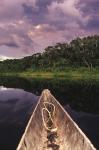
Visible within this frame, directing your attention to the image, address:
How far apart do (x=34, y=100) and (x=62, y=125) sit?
31.4m

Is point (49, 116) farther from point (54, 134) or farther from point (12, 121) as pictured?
point (12, 121)

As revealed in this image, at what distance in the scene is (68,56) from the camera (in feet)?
466

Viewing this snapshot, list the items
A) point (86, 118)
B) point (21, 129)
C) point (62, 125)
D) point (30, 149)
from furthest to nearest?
point (86, 118) < point (21, 129) < point (62, 125) < point (30, 149)

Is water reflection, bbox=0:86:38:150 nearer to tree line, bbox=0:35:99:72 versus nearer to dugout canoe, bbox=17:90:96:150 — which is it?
dugout canoe, bbox=17:90:96:150

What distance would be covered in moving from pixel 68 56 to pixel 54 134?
123 metres

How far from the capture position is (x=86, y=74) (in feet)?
365

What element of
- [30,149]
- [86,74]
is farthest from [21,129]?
[86,74]

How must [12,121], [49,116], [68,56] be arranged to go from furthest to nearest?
[68,56], [12,121], [49,116]

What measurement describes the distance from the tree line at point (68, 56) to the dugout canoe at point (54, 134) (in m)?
97.4

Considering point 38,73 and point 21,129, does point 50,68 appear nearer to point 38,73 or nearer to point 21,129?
point 38,73

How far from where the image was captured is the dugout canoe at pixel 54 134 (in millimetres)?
14648

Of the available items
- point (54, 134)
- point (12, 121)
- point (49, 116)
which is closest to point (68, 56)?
point (12, 121)

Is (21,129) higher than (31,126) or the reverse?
the reverse

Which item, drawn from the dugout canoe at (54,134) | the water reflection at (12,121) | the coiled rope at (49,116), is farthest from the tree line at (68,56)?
the dugout canoe at (54,134)
